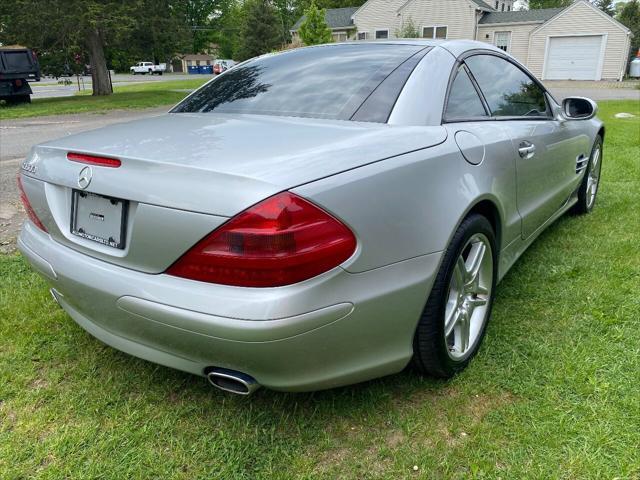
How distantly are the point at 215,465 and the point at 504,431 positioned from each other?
1.09 m

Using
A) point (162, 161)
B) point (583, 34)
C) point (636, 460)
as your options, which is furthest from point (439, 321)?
point (583, 34)

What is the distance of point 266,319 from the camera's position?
1.57 m

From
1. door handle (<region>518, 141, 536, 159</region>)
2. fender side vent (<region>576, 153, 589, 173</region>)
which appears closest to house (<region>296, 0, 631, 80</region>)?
fender side vent (<region>576, 153, 589, 173</region>)

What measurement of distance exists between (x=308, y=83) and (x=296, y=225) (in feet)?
4.05

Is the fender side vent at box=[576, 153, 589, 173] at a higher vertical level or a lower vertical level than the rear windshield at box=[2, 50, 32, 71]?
lower

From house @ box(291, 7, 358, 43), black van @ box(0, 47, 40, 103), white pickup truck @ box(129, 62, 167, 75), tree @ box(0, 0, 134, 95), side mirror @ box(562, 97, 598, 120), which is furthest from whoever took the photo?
white pickup truck @ box(129, 62, 167, 75)

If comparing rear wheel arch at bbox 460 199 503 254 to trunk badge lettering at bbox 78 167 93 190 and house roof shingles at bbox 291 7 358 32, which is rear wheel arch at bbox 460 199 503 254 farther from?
house roof shingles at bbox 291 7 358 32

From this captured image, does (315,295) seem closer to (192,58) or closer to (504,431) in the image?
(504,431)

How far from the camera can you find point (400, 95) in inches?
88.0

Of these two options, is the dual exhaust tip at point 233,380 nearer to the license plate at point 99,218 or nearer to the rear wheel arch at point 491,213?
the license plate at point 99,218

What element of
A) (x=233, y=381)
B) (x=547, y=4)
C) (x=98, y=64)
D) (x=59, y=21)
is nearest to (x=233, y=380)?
(x=233, y=381)

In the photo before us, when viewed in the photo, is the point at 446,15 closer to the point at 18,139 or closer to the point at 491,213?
the point at 18,139

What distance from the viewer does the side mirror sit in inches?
149

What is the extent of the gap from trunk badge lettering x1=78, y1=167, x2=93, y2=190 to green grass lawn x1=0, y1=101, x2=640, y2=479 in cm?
93
